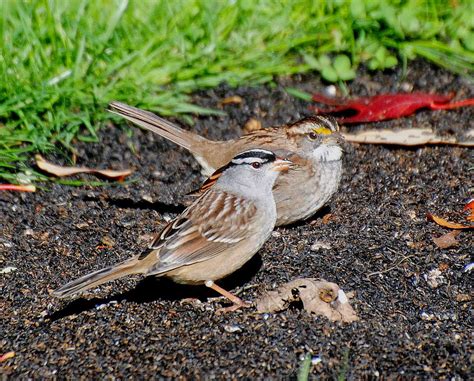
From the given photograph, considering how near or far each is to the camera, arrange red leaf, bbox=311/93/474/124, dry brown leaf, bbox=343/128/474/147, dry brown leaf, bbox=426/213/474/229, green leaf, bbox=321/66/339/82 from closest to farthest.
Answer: dry brown leaf, bbox=426/213/474/229, dry brown leaf, bbox=343/128/474/147, red leaf, bbox=311/93/474/124, green leaf, bbox=321/66/339/82

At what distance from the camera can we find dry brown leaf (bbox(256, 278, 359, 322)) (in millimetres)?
4648

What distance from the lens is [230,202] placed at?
5199 millimetres

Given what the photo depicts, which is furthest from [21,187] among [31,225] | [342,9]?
[342,9]

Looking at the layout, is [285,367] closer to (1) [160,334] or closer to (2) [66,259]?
(1) [160,334]

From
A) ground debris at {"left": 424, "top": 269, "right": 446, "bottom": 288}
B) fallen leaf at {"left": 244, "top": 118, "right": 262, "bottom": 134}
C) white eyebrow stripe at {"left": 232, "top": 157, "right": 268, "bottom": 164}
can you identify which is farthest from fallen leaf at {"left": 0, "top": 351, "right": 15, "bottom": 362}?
fallen leaf at {"left": 244, "top": 118, "right": 262, "bottom": 134}

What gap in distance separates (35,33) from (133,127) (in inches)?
41.1

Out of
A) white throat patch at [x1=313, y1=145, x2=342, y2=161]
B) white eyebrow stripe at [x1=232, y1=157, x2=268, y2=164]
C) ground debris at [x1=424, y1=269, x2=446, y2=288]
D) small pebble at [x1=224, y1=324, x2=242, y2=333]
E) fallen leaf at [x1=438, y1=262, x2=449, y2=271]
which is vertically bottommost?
fallen leaf at [x1=438, y1=262, x2=449, y2=271]

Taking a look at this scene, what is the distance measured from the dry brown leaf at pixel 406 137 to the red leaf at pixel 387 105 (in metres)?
0.20

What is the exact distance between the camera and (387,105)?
7020mm

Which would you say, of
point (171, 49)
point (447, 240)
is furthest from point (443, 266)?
point (171, 49)

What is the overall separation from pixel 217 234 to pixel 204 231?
71 millimetres

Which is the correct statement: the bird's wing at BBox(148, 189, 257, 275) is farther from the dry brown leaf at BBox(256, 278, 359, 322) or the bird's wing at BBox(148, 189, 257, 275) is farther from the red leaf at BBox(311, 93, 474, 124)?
the red leaf at BBox(311, 93, 474, 124)

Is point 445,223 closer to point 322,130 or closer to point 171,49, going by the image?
point 322,130

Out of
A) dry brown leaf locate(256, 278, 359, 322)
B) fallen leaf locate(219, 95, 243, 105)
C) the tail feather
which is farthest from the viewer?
fallen leaf locate(219, 95, 243, 105)
